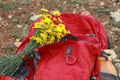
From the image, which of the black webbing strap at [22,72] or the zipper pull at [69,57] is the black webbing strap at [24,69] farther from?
the zipper pull at [69,57]

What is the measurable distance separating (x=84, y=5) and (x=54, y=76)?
6.65 ft

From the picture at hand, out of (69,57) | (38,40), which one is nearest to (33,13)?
(38,40)

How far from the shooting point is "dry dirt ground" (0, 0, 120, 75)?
12.1ft

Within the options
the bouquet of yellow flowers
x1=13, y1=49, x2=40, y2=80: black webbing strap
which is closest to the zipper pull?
the bouquet of yellow flowers

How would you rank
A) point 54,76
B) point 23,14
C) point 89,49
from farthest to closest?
point 23,14
point 89,49
point 54,76

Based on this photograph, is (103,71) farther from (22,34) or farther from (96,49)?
(22,34)

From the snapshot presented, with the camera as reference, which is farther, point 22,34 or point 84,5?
point 84,5

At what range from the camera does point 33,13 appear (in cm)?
408

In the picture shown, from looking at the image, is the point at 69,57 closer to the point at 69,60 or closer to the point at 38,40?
the point at 69,60

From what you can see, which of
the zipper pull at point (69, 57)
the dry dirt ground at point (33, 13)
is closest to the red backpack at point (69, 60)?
the zipper pull at point (69, 57)

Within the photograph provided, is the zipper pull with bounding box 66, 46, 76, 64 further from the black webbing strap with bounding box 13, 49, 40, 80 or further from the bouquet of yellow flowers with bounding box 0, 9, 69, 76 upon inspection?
the black webbing strap with bounding box 13, 49, 40, 80

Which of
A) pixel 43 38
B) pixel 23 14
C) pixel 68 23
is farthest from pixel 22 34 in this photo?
pixel 43 38

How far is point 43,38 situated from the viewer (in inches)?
101

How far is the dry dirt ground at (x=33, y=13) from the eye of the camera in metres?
3.67
